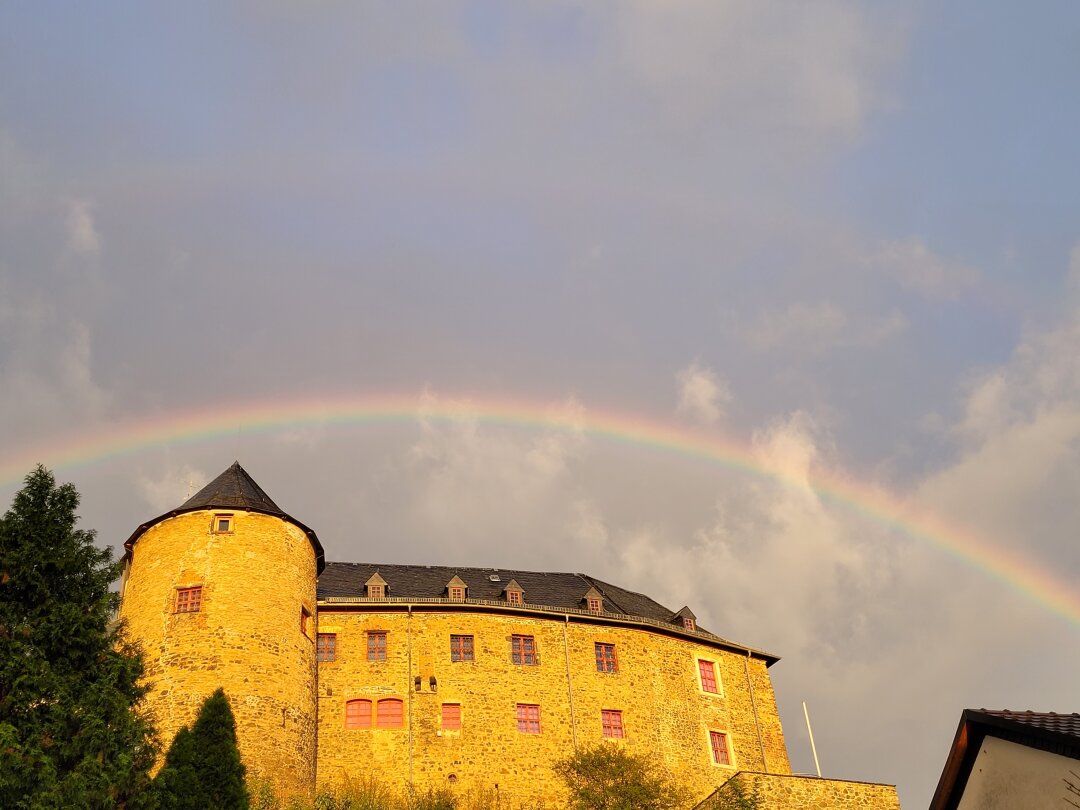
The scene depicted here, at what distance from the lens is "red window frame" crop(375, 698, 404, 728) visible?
110ft

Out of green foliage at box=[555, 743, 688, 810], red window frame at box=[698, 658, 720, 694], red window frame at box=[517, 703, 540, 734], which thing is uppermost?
red window frame at box=[698, 658, 720, 694]

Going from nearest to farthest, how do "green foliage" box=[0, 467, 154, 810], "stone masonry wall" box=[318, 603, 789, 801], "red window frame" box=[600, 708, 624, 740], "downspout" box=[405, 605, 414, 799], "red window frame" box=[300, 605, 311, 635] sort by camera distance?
"green foliage" box=[0, 467, 154, 810] → "red window frame" box=[300, 605, 311, 635] → "downspout" box=[405, 605, 414, 799] → "stone masonry wall" box=[318, 603, 789, 801] → "red window frame" box=[600, 708, 624, 740]

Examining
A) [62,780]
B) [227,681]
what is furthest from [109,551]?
[227,681]

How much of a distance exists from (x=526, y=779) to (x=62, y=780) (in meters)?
17.3

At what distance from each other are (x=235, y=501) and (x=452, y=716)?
10.3 m

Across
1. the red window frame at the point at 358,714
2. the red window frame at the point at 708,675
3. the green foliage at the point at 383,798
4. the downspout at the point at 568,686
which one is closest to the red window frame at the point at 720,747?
the red window frame at the point at 708,675

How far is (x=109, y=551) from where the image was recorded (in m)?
22.2

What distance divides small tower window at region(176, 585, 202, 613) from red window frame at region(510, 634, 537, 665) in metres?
11.4

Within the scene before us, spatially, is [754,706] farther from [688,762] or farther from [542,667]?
[542,667]

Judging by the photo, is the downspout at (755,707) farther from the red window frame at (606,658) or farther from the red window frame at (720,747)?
the red window frame at (606,658)

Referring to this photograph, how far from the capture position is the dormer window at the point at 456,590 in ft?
121

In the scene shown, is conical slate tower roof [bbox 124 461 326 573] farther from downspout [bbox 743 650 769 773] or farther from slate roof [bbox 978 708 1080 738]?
slate roof [bbox 978 708 1080 738]

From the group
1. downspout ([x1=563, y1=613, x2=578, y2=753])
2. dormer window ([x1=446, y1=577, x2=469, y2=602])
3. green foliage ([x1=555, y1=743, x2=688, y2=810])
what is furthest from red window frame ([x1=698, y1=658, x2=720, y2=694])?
dormer window ([x1=446, y1=577, x2=469, y2=602])

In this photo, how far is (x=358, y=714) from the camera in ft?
110
